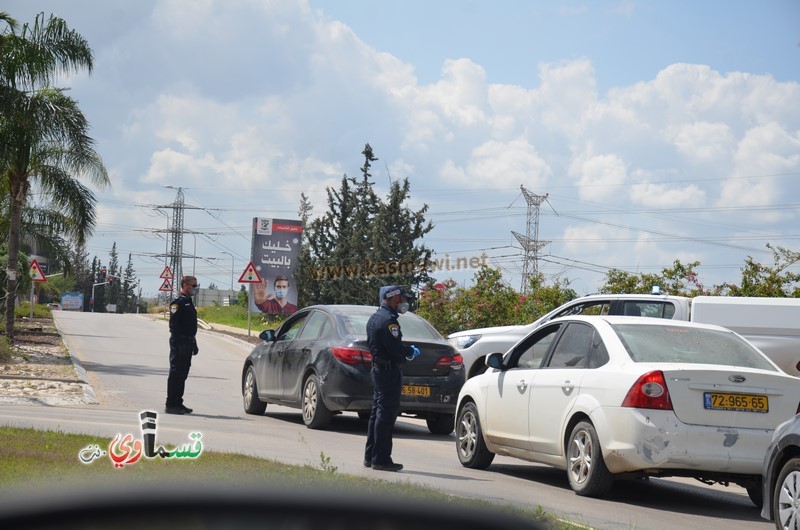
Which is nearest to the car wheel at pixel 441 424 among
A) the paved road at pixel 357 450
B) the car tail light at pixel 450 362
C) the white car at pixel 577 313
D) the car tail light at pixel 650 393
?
the paved road at pixel 357 450

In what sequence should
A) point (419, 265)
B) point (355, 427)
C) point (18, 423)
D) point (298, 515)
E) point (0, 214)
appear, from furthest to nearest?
point (419, 265), point (0, 214), point (355, 427), point (18, 423), point (298, 515)

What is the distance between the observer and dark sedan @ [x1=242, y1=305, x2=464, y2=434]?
550 inches

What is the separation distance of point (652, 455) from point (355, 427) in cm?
721

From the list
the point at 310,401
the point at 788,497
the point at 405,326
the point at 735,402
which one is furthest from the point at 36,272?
the point at 788,497

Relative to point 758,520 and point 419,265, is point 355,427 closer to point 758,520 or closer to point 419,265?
point 758,520

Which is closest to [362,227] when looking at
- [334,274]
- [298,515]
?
[334,274]

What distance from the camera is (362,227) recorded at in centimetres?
5756

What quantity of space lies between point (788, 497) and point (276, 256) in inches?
2224

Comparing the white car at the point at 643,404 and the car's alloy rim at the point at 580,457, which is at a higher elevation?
the white car at the point at 643,404

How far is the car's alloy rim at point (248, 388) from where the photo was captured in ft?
54.5

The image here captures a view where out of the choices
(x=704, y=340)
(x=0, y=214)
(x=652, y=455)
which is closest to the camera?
(x=652, y=455)

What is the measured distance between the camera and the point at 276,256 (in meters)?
63.2

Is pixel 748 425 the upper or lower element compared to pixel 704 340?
lower

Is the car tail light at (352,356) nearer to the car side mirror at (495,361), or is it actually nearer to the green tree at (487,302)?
the car side mirror at (495,361)
